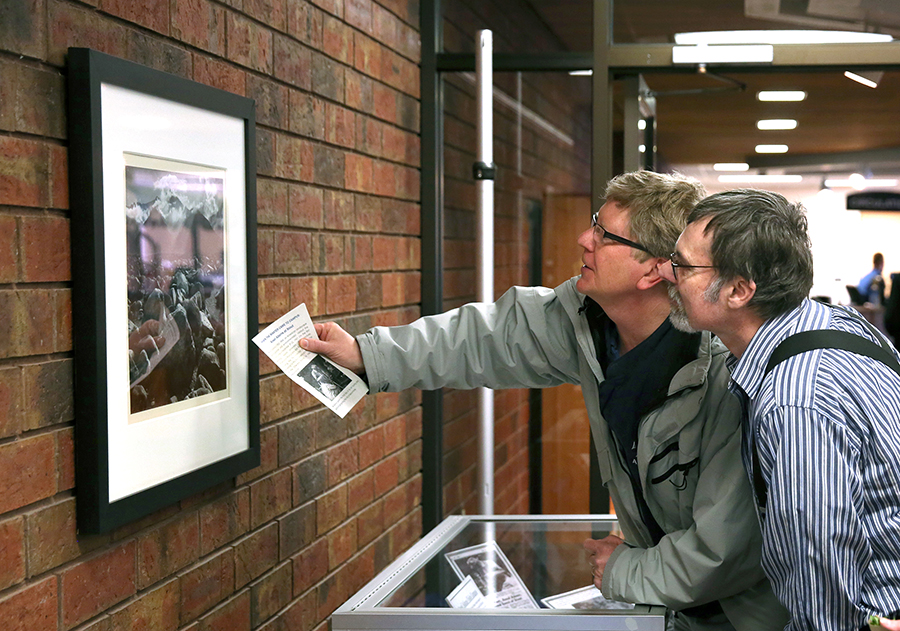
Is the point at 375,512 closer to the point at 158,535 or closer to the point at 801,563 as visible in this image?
the point at 158,535

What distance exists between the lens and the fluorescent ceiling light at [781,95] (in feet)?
11.1

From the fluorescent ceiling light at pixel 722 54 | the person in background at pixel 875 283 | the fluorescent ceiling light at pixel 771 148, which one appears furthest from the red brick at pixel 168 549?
the person in background at pixel 875 283

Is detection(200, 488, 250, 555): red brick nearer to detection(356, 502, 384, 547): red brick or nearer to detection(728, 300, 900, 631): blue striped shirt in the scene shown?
detection(356, 502, 384, 547): red brick

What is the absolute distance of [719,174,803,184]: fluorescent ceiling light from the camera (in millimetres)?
3473

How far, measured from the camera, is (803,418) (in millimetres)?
1421

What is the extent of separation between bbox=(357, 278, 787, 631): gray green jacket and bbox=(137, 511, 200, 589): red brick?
479 millimetres

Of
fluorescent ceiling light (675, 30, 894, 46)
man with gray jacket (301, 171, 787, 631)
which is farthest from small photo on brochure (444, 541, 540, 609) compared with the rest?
fluorescent ceiling light (675, 30, 894, 46)

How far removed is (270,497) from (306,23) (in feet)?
3.91

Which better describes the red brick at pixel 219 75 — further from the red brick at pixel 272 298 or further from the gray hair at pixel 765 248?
the gray hair at pixel 765 248

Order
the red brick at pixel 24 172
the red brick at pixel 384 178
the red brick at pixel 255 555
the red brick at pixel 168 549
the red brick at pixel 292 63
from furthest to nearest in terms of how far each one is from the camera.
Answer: the red brick at pixel 384 178
the red brick at pixel 292 63
the red brick at pixel 255 555
the red brick at pixel 168 549
the red brick at pixel 24 172

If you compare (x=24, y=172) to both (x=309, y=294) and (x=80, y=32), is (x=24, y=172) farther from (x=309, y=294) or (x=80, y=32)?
(x=309, y=294)

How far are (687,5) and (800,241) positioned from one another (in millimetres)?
1979

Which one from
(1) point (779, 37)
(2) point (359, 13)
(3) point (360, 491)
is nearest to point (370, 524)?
(3) point (360, 491)

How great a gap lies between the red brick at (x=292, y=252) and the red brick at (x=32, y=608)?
0.97 metres
